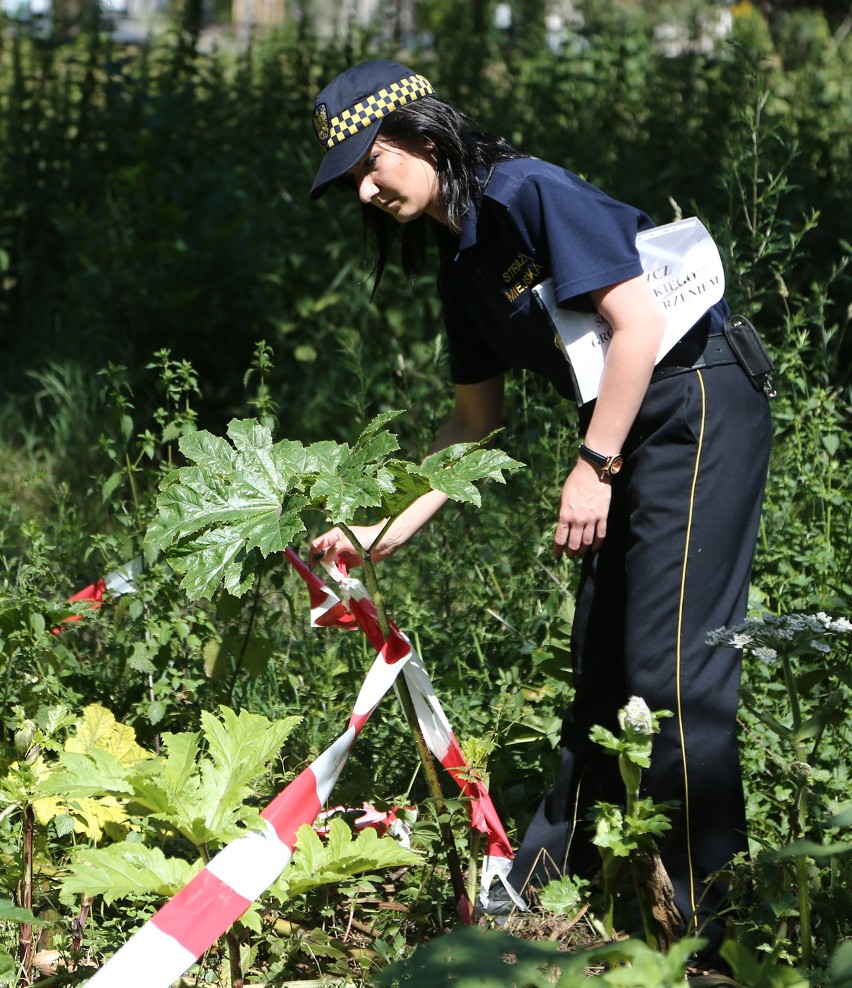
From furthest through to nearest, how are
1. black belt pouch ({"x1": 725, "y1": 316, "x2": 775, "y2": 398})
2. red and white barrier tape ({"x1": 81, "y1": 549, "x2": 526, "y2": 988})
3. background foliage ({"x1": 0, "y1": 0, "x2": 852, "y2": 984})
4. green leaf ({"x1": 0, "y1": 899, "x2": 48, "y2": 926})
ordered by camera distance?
background foliage ({"x1": 0, "y1": 0, "x2": 852, "y2": 984})
black belt pouch ({"x1": 725, "y1": 316, "x2": 775, "y2": 398})
green leaf ({"x1": 0, "y1": 899, "x2": 48, "y2": 926})
red and white barrier tape ({"x1": 81, "y1": 549, "x2": 526, "y2": 988})

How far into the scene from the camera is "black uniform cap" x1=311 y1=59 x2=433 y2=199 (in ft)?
8.14

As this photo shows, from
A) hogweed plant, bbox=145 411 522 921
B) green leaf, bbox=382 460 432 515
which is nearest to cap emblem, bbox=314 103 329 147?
hogweed plant, bbox=145 411 522 921

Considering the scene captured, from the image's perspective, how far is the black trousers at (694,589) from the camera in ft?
8.36

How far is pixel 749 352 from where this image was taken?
262 centimetres

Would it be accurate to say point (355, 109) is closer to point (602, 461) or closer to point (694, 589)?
point (602, 461)

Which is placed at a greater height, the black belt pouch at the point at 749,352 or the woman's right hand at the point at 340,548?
the black belt pouch at the point at 749,352

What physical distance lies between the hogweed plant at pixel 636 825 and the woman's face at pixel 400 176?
1089 millimetres

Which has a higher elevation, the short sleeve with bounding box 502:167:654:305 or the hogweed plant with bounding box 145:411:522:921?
the short sleeve with bounding box 502:167:654:305

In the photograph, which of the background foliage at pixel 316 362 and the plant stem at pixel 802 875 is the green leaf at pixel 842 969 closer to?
the background foliage at pixel 316 362

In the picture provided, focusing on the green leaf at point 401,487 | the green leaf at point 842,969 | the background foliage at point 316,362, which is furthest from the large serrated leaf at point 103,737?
the green leaf at point 842,969

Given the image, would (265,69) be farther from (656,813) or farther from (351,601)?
(656,813)

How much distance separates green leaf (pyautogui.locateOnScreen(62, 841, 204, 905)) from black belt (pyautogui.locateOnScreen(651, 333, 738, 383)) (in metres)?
1.34

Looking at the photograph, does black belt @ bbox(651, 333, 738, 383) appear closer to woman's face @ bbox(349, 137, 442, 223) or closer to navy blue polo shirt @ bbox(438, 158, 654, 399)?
navy blue polo shirt @ bbox(438, 158, 654, 399)

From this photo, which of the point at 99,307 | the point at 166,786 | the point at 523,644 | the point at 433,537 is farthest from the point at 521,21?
the point at 166,786
